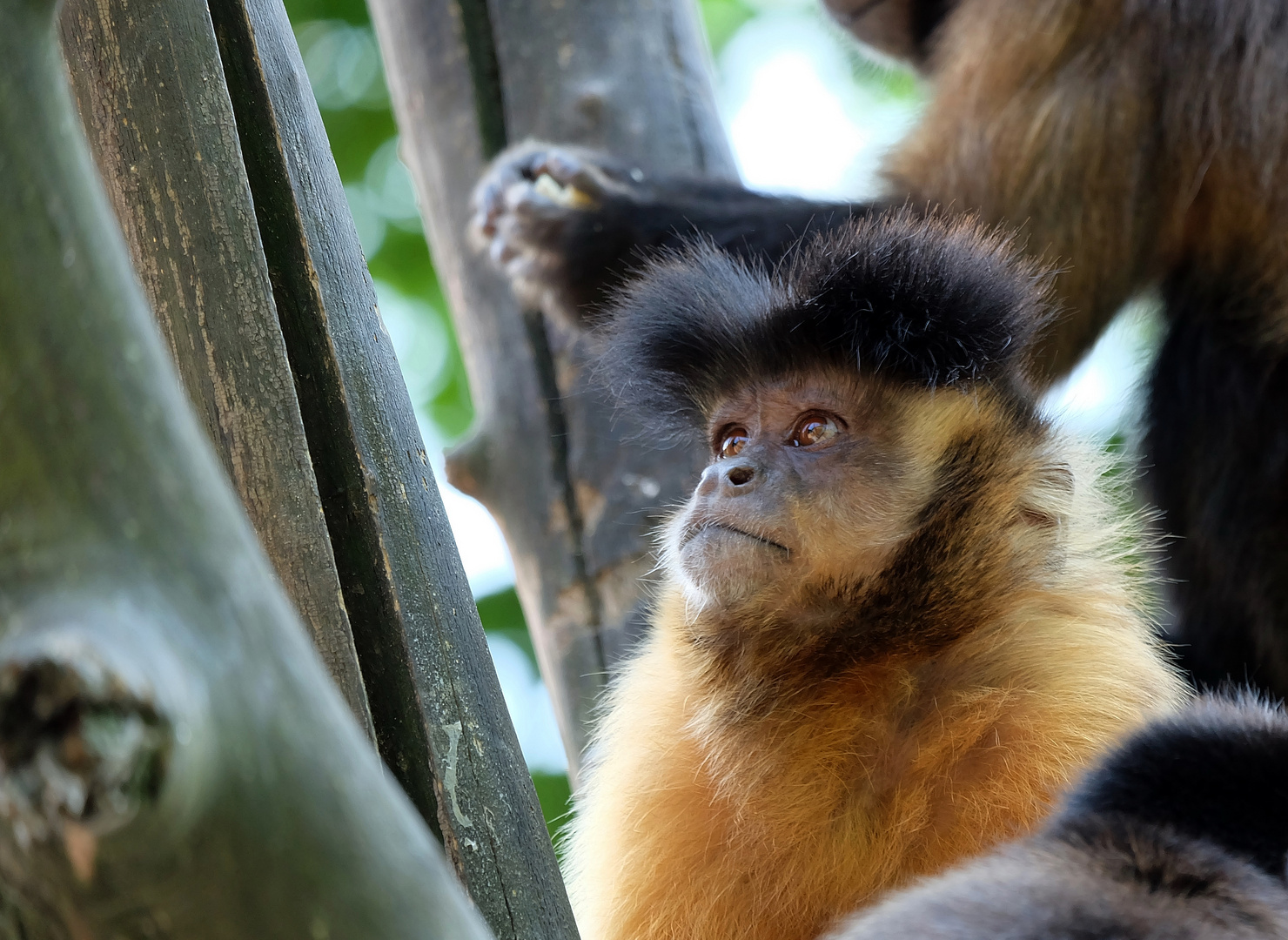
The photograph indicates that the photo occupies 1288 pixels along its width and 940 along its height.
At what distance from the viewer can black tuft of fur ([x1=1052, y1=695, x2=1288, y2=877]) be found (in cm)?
183

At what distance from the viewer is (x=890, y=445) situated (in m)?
2.90

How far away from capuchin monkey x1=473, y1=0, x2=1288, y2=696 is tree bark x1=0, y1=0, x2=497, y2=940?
291 cm

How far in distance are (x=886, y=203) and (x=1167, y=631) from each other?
165 centimetres

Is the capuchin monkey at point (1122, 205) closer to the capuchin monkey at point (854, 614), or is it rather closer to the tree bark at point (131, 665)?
the capuchin monkey at point (854, 614)

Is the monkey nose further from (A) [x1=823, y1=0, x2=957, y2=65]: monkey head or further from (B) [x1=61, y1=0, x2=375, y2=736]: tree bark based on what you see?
(A) [x1=823, y1=0, x2=957, y2=65]: monkey head

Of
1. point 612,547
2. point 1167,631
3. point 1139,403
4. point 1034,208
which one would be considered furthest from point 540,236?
point 1167,631

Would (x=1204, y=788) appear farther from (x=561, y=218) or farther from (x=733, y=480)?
(x=561, y=218)

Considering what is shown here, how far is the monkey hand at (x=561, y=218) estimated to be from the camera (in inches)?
157

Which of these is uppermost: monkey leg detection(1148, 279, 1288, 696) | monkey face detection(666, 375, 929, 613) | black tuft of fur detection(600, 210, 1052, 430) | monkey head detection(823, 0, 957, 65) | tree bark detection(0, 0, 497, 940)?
monkey head detection(823, 0, 957, 65)

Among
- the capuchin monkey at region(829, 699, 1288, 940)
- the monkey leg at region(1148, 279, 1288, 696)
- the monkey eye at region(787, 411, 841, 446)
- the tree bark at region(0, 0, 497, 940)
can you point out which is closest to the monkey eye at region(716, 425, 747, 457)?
the monkey eye at region(787, 411, 841, 446)

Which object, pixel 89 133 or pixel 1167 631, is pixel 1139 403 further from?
pixel 89 133

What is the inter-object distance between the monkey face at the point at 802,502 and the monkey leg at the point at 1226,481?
1.55m

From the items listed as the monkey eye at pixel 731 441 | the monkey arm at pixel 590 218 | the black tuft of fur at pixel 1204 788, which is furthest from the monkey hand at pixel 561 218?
the black tuft of fur at pixel 1204 788

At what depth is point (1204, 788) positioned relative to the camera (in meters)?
1.87
